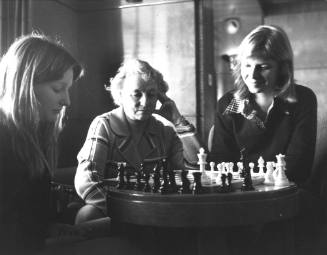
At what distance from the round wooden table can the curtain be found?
1.50m

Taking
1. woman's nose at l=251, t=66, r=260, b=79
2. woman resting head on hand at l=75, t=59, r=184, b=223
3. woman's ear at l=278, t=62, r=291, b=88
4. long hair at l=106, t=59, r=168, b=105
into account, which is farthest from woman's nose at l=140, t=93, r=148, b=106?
woman's ear at l=278, t=62, r=291, b=88

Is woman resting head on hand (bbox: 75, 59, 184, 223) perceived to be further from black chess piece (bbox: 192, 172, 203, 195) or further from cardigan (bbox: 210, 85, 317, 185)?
black chess piece (bbox: 192, 172, 203, 195)

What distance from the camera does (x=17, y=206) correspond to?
147 cm

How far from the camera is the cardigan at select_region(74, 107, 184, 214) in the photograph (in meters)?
2.00

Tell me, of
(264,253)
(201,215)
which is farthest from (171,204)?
(264,253)

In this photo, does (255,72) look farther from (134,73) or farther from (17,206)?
(17,206)

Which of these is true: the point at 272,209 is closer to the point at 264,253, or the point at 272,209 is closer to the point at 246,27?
the point at 264,253

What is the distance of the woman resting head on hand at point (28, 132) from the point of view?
57.4 inches

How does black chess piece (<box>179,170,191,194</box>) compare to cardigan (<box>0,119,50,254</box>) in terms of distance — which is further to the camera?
black chess piece (<box>179,170,191,194</box>)

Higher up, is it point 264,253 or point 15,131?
point 15,131

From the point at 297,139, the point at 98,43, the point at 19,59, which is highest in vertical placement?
the point at 98,43

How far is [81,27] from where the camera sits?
11.7 feet

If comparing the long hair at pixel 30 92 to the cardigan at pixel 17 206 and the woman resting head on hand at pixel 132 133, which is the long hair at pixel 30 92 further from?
the woman resting head on hand at pixel 132 133

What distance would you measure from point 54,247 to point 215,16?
315cm
